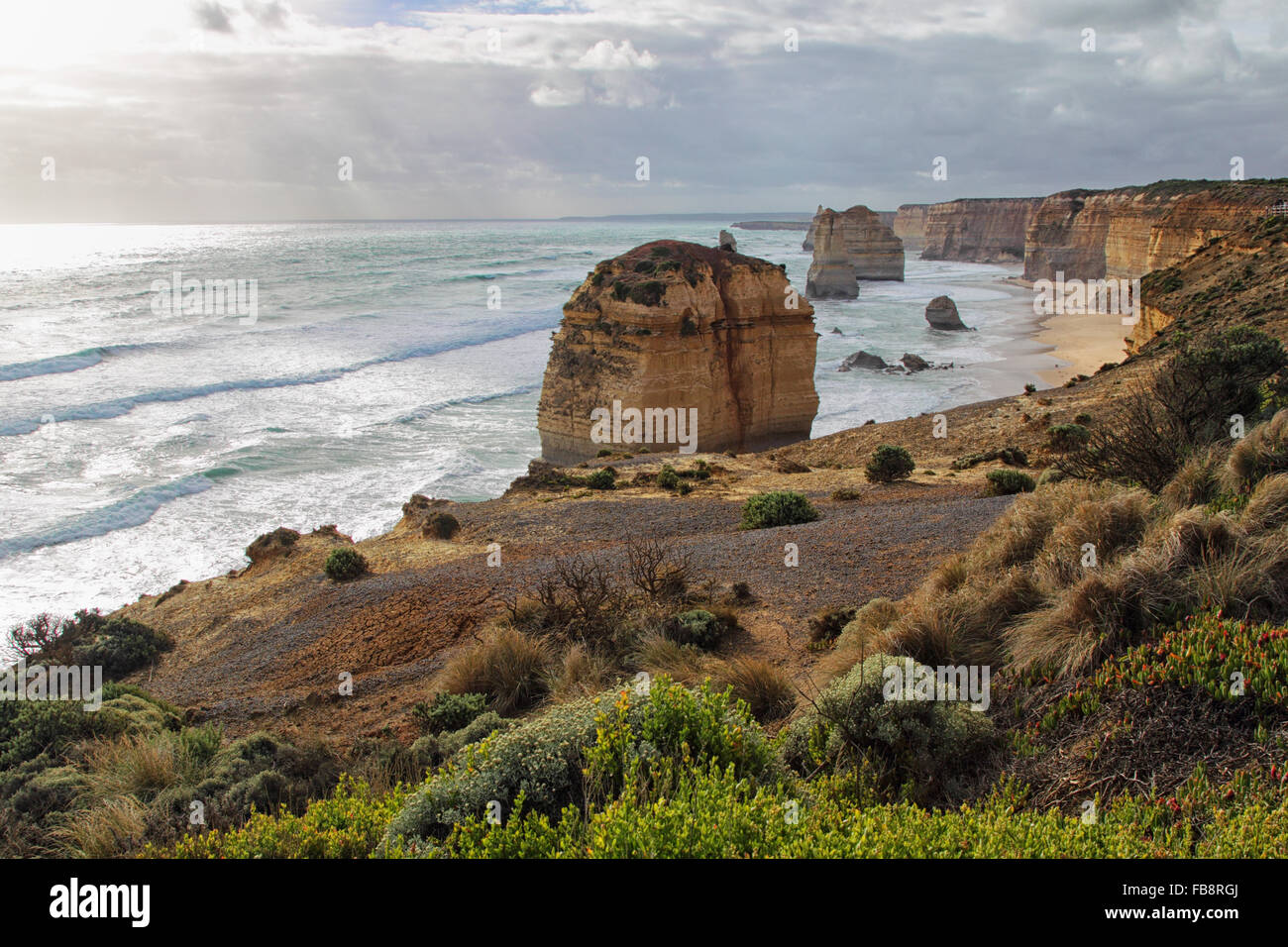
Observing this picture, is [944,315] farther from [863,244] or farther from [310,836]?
[310,836]

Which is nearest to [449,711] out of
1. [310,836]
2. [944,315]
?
[310,836]

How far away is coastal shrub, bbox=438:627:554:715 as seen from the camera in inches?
333

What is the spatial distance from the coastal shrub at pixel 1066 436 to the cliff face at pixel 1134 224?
29273 mm

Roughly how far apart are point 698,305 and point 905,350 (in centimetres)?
3034

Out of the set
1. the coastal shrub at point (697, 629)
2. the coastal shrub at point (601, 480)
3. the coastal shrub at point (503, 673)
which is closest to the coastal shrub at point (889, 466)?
the coastal shrub at point (601, 480)

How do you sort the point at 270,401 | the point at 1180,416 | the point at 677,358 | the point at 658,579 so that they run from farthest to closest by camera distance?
the point at 270,401 < the point at 677,358 < the point at 658,579 < the point at 1180,416

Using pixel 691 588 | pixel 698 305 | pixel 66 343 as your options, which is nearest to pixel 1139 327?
pixel 698 305

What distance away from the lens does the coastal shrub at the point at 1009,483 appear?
1603 cm

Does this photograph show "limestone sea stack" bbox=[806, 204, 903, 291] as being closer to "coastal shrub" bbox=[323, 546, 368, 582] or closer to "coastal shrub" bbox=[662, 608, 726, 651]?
"coastal shrub" bbox=[323, 546, 368, 582]

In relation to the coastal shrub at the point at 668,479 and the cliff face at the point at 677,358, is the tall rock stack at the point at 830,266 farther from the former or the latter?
the coastal shrub at the point at 668,479

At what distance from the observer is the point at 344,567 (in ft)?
50.6

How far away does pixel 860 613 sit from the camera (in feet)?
27.0

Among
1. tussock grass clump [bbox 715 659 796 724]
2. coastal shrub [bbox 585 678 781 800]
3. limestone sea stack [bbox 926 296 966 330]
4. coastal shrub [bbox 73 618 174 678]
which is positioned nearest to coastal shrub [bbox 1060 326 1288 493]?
tussock grass clump [bbox 715 659 796 724]

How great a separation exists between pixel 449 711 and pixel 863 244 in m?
93.3
